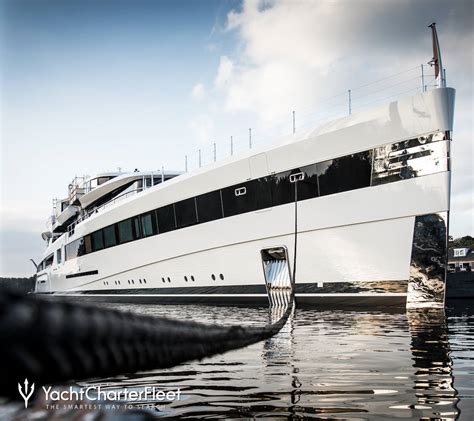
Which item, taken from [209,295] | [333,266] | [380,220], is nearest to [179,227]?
[209,295]

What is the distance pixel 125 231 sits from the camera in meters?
16.1

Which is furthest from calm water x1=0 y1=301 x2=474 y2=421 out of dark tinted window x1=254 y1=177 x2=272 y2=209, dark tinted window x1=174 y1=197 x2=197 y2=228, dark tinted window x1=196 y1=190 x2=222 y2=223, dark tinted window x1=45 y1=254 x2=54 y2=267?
dark tinted window x1=45 y1=254 x2=54 y2=267

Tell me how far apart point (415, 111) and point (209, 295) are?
6.75 meters

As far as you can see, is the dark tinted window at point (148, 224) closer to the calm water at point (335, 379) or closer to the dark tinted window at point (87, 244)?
the dark tinted window at point (87, 244)

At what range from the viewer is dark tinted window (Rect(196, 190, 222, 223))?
1278 centimetres

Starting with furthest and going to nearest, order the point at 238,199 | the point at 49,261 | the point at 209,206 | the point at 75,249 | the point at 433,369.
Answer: the point at 49,261 < the point at 75,249 < the point at 209,206 < the point at 238,199 < the point at 433,369

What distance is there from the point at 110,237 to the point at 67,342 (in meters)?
16.6

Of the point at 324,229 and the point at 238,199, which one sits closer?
the point at 324,229

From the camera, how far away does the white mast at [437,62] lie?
10.0 m

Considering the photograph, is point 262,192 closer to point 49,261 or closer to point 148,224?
point 148,224

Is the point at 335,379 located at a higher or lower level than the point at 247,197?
lower

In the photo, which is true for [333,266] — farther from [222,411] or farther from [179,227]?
[222,411]

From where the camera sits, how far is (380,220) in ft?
33.3
